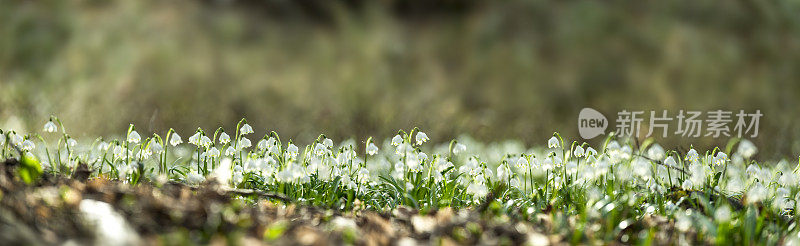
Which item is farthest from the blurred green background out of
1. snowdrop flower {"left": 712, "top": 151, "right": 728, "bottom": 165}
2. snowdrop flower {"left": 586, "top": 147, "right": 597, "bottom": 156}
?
snowdrop flower {"left": 712, "top": 151, "right": 728, "bottom": 165}

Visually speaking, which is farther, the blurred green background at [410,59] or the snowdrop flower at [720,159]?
the blurred green background at [410,59]

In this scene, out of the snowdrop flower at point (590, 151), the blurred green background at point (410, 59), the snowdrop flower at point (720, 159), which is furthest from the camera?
the blurred green background at point (410, 59)

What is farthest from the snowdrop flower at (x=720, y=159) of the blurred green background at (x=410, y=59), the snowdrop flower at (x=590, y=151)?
the blurred green background at (x=410, y=59)

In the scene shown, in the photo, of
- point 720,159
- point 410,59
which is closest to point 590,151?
point 720,159

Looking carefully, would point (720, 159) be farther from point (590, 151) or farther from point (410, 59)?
point (410, 59)

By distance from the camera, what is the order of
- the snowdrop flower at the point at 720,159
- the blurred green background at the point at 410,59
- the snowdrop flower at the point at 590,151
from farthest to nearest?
the blurred green background at the point at 410,59, the snowdrop flower at the point at 590,151, the snowdrop flower at the point at 720,159

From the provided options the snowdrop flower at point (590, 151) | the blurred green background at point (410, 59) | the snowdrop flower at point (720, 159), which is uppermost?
the blurred green background at point (410, 59)

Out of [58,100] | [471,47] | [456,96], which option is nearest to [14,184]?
[58,100]

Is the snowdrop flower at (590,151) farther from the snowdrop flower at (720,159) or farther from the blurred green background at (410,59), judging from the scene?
Answer: the blurred green background at (410,59)

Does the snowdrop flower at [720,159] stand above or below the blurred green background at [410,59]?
below
